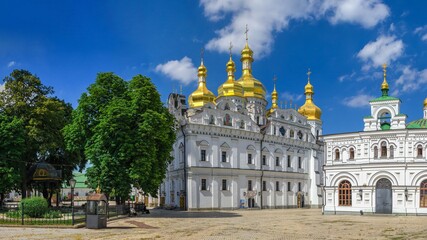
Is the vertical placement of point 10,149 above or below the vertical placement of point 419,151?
above

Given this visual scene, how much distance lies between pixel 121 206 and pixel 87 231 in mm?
12846

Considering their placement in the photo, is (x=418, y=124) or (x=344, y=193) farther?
(x=418, y=124)

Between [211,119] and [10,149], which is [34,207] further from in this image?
[211,119]

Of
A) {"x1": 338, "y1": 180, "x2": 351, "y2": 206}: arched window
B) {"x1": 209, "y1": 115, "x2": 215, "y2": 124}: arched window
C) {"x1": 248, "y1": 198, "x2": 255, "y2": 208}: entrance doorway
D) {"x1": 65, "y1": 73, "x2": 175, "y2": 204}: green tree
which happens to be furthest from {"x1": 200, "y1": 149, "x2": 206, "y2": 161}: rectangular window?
{"x1": 338, "y1": 180, "x2": 351, "y2": 206}: arched window

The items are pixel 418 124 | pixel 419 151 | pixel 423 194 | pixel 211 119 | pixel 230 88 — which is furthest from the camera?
pixel 230 88

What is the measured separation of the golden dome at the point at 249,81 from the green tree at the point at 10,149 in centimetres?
3261

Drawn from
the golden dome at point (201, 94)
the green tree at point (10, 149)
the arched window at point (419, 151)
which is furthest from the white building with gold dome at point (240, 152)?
the arched window at point (419, 151)

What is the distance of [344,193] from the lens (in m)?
42.7

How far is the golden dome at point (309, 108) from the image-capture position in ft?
231

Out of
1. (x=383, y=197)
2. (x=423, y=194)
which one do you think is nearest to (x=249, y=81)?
(x=383, y=197)

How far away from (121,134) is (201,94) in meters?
23.6

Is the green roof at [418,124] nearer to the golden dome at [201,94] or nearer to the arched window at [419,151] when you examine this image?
the arched window at [419,151]

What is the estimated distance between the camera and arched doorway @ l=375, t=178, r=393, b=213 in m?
40.1

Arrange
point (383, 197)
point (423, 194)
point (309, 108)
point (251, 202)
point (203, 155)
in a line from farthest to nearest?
point (309, 108) → point (251, 202) → point (203, 155) → point (383, 197) → point (423, 194)
